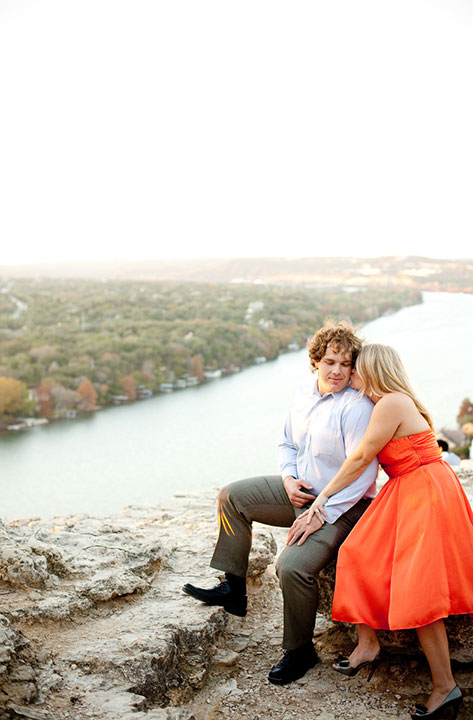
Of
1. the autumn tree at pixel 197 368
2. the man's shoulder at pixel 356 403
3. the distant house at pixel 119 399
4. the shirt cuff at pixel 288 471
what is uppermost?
the man's shoulder at pixel 356 403

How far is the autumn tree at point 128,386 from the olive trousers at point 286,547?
45.0 feet

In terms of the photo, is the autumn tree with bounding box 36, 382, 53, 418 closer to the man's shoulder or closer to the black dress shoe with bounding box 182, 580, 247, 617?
the black dress shoe with bounding box 182, 580, 247, 617

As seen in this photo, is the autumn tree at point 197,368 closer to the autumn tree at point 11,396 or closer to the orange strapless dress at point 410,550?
the autumn tree at point 11,396

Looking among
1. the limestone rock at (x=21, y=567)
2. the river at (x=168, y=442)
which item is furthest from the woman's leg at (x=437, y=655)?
the river at (x=168, y=442)

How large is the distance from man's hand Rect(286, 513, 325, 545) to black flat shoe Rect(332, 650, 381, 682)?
56cm

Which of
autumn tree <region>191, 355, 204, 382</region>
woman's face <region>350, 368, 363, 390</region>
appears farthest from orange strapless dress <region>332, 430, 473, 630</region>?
autumn tree <region>191, 355, 204, 382</region>

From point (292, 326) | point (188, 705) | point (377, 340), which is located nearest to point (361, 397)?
point (377, 340)

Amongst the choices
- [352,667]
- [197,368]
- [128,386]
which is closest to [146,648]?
[352,667]

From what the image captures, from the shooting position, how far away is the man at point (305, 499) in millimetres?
2730

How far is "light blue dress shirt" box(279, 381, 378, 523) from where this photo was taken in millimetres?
2861

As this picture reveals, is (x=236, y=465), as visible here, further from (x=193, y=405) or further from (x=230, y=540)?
(x=230, y=540)

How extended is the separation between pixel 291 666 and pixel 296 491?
2.53 feet

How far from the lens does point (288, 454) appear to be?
10.7 ft

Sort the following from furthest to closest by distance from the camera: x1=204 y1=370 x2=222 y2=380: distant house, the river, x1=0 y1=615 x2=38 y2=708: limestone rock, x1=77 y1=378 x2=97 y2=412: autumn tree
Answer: x1=204 y1=370 x2=222 y2=380: distant house → x1=77 y1=378 x2=97 y2=412: autumn tree → the river → x1=0 y1=615 x2=38 y2=708: limestone rock
